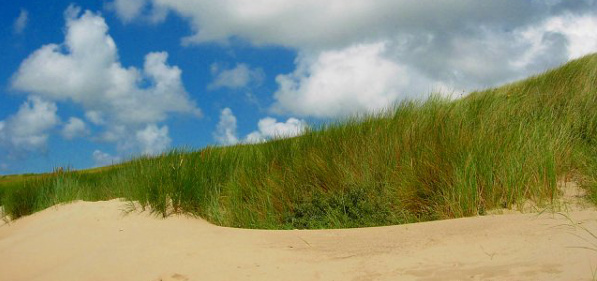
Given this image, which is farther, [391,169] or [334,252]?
[391,169]

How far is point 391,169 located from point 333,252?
1.95 metres

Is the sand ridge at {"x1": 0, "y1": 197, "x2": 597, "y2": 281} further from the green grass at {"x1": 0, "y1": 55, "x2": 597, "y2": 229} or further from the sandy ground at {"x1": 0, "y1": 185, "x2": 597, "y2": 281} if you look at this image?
the green grass at {"x1": 0, "y1": 55, "x2": 597, "y2": 229}

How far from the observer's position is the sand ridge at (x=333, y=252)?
3061mm

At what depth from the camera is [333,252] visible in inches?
154

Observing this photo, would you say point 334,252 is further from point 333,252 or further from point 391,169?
point 391,169

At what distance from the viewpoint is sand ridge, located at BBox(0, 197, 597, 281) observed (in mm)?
3061

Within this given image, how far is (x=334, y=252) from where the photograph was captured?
390 centimetres

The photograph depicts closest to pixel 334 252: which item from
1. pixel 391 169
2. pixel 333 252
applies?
pixel 333 252

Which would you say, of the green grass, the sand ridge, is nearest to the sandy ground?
the sand ridge

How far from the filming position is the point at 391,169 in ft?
18.4

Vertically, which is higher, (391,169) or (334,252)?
(391,169)

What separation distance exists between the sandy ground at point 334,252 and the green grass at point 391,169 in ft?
1.86

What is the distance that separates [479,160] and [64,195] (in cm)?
813

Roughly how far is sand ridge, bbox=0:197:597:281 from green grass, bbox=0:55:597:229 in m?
0.60
